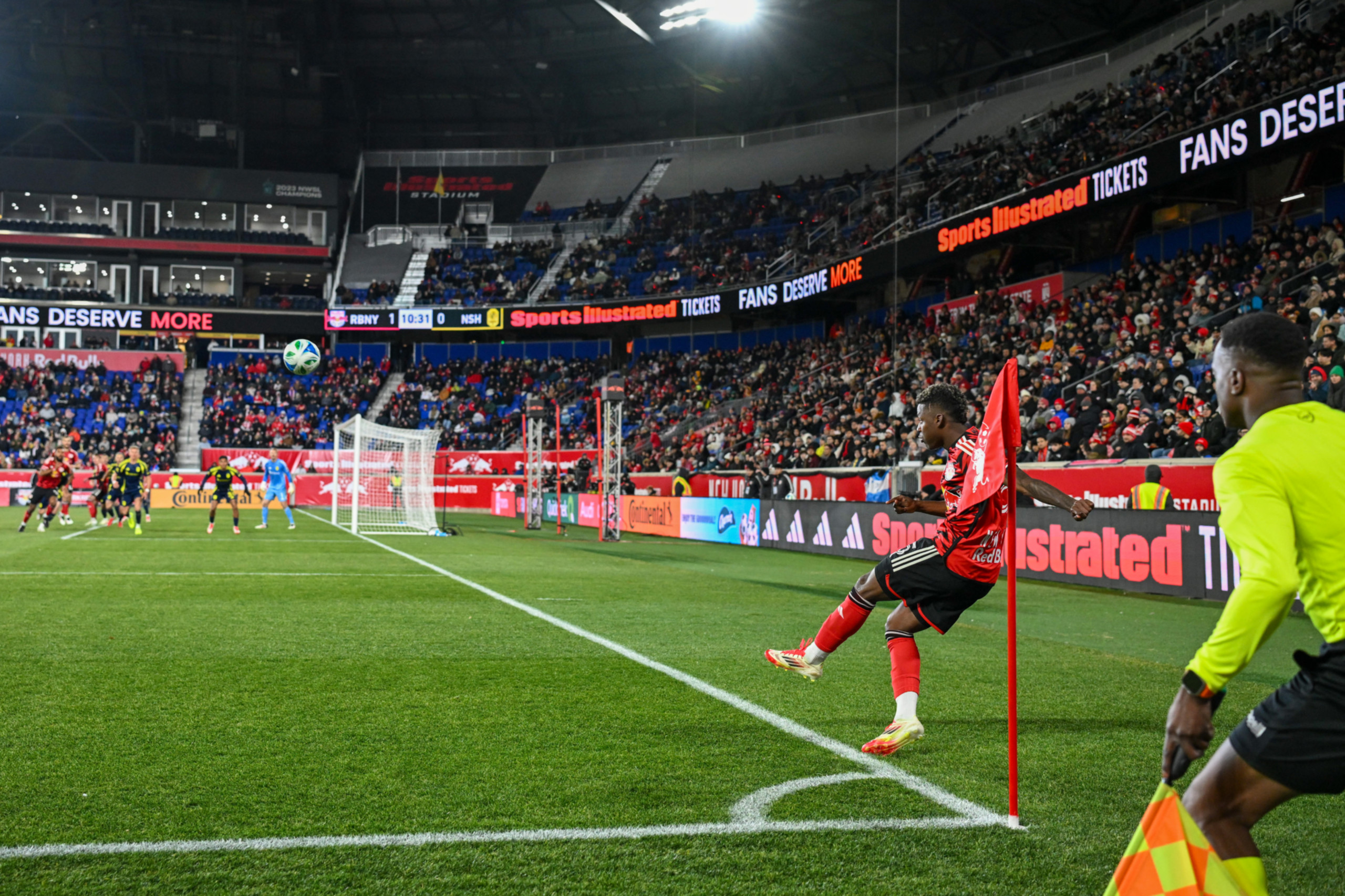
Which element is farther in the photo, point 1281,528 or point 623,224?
point 623,224

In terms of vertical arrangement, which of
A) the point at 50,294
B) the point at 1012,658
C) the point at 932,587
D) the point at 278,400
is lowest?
the point at 1012,658

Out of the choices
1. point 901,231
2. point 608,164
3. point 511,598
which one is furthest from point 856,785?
point 608,164

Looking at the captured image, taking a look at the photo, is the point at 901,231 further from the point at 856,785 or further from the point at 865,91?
the point at 856,785

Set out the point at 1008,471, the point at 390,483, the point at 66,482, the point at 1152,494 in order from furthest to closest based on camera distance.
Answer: the point at 390,483, the point at 66,482, the point at 1152,494, the point at 1008,471

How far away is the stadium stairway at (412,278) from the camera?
56.5m

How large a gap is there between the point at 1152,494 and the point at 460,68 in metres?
48.9

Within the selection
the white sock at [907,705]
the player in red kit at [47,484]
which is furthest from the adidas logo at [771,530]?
the white sock at [907,705]

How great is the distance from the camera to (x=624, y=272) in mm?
52062

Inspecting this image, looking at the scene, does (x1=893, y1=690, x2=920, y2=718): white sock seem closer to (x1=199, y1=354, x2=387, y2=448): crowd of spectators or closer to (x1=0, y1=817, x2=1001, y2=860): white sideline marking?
(x1=0, y1=817, x2=1001, y2=860): white sideline marking

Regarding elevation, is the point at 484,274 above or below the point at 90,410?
above

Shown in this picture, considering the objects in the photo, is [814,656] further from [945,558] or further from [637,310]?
[637,310]

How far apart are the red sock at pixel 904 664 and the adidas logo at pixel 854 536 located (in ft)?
47.6

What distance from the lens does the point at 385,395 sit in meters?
55.5

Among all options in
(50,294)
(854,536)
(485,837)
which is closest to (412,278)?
(50,294)
